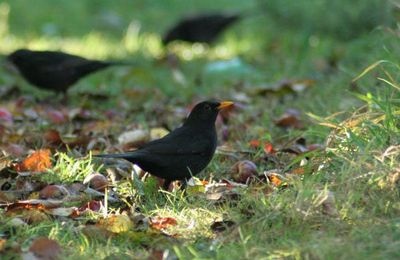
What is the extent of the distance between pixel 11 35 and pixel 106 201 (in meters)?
6.24

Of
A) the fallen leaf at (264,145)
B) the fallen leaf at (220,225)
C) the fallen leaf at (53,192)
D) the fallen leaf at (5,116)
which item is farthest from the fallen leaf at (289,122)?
the fallen leaf at (220,225)

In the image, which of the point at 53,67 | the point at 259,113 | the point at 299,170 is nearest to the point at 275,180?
the point at 299,170

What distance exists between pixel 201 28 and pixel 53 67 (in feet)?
10.7

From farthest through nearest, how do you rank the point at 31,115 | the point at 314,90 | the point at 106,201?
the point at 314,90 → the point at 31,115 → the point at 106,201

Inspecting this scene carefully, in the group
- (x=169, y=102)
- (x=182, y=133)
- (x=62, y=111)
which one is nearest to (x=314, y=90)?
(x=169, y=102)

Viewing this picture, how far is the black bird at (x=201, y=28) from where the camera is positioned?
10625 mm

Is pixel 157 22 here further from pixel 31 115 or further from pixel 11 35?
pixel 31 115

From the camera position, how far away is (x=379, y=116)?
16.2 feet

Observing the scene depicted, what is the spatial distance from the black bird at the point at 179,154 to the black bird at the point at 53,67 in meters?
2.52

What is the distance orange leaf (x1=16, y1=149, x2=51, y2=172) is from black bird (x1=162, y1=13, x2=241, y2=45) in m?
5.46

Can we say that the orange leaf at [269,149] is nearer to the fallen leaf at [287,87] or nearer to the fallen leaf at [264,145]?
the fallen leaf at [264,145]

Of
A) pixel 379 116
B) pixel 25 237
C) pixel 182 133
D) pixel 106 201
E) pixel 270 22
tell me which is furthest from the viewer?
pixel 270 22

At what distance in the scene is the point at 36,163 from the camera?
522cm

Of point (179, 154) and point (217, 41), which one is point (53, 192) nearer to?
point (179, 154)
